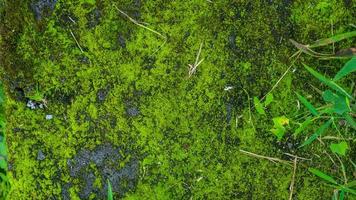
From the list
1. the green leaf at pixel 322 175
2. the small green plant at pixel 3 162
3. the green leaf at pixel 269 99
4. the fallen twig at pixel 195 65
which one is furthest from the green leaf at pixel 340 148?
the small green plant at pixel 3 162

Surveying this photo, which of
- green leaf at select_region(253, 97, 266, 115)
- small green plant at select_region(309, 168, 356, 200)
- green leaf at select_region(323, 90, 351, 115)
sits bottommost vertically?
small green plant at select_region(309, 168, 356, 200)

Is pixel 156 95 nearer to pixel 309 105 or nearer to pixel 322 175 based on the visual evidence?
pixel 309 105

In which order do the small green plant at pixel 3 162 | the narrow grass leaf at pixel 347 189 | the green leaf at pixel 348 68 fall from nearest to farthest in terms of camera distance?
the green leaf at pixel 348 68
the narrow grass leaf at pixel 347 189
the small green plant at pixel 3 162

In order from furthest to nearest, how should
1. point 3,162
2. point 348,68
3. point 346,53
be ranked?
point 3,162
point 346,53
point 348,68

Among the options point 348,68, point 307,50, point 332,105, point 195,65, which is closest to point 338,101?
point 332,105

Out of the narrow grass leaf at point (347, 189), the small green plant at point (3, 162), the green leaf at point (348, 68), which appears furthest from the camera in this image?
the small green plant at point (3, 162)

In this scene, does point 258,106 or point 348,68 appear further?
point 258,106

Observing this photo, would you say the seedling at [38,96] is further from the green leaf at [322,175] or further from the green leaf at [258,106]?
the green leaf at [322,175]

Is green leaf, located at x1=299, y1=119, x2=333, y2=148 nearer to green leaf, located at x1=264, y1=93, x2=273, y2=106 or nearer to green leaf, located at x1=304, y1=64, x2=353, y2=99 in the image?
green leaf, located at x1=304, y1=64, x2=353, y2=99

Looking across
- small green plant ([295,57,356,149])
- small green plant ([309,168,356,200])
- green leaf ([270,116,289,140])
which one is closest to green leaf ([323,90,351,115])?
small green plant ([295,57,356,149])
